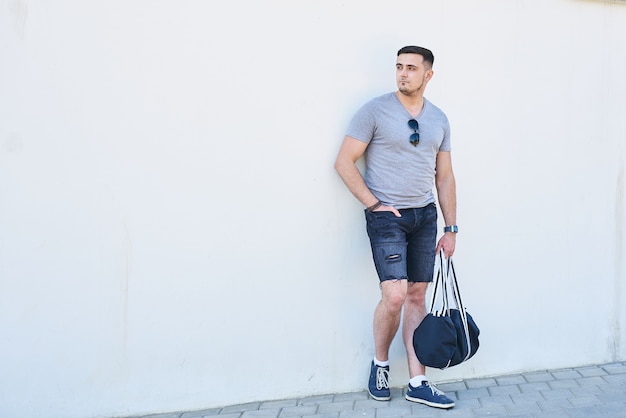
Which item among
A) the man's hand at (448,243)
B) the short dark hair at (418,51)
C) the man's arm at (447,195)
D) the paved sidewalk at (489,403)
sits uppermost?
the short dark hair at (418,51)

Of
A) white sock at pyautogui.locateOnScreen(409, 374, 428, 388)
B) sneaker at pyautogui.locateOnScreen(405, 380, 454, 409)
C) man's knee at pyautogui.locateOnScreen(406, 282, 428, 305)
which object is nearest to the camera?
sneaker at pyautogui.locateOnScreen(405, 380, 454, 409)

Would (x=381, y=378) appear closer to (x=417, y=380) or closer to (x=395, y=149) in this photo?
(x=417, y=380)

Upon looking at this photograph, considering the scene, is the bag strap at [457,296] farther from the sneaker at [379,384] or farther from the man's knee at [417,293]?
the sneaker at [379,384]

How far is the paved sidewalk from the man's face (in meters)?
1.96

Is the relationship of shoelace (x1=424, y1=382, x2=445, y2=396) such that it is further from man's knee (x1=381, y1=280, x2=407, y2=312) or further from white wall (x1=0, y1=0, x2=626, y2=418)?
man's knee (x1=381, y1=280, x2=407, y2=312)

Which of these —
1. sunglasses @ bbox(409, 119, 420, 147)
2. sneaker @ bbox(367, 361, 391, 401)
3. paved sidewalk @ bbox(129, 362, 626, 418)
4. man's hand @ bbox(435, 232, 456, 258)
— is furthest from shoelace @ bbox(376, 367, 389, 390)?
sunglasses @ bbox(409, 119, 420, 147)

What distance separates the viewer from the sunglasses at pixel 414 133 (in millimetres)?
3705

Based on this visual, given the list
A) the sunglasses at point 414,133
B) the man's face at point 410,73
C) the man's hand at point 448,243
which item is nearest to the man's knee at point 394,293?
the man's hand at point 448,243

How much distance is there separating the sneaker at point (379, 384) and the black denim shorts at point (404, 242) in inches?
23.5

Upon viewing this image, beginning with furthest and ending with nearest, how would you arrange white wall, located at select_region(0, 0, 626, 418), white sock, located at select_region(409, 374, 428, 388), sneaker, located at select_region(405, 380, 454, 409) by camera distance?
white sock, located at select_region(409, 374, 428, 388), sneaker, located at select_region(405, 380, 454, 409), white wall, located at select_region(0, 0, 626, 418)

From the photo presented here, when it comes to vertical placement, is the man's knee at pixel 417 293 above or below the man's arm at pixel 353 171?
below

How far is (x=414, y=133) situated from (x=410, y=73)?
1.21ft

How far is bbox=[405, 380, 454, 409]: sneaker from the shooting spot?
12.1 ft

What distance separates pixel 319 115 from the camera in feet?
12.7
